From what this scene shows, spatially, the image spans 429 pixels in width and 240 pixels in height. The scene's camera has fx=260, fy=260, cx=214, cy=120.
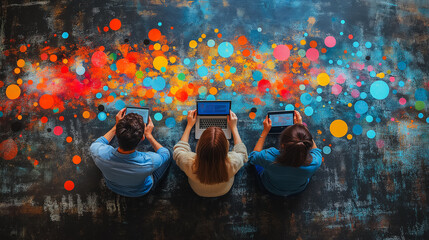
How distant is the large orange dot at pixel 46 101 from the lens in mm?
2812

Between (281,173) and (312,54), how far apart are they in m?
1.49

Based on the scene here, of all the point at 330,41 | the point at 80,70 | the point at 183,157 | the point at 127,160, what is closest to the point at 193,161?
the point at 183,157

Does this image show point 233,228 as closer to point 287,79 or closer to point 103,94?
point 287,79

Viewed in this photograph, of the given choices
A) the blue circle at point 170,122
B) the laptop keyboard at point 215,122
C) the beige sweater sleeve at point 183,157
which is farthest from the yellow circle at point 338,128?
the blue circle at point 170,122

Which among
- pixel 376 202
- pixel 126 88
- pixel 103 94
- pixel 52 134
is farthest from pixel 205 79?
pixel 376 202

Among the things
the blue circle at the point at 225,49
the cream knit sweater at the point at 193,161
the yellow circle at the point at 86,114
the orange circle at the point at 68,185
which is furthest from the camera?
the blue circle at the point at 225,49

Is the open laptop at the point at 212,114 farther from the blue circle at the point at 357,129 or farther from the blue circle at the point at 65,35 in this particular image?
the blue circle at the point at 65,35

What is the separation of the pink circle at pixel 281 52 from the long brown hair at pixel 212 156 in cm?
140

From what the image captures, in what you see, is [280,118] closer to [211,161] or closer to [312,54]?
[312,54]

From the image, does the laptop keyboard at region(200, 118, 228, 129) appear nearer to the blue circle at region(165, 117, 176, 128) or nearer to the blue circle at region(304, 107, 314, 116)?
the blue circle at region(165, 117, 176, 128)

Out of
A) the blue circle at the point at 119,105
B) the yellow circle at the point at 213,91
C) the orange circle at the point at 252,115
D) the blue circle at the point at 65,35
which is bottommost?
the orange circle at the point at 252,115

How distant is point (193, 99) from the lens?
282cm

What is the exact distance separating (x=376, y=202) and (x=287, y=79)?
62.4 inches

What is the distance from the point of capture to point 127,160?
6.78 ft
